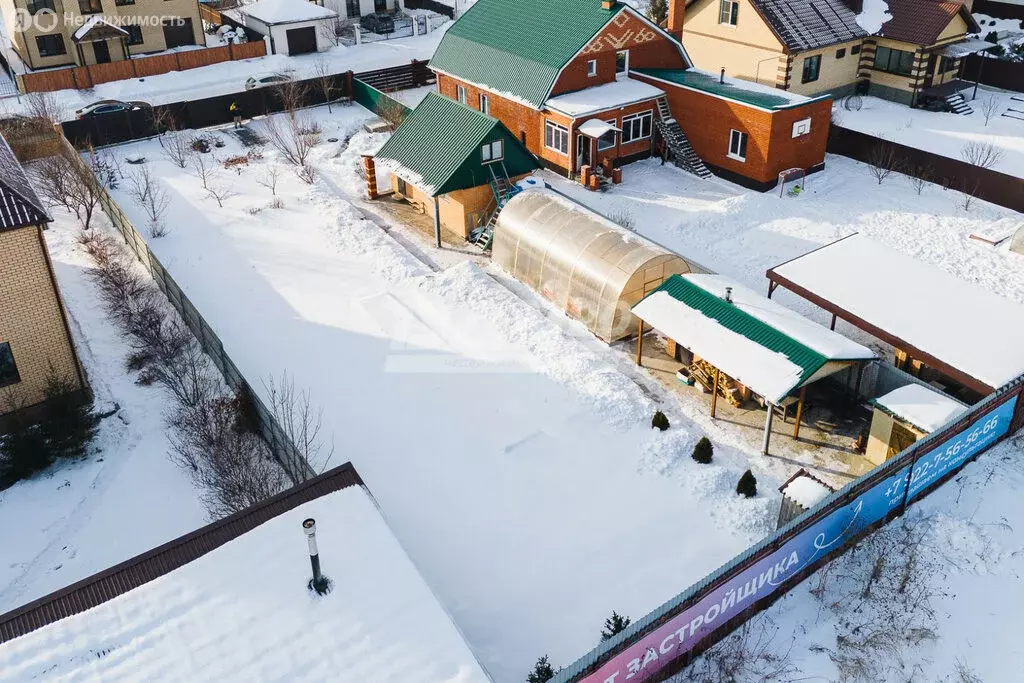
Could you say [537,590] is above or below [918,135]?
below

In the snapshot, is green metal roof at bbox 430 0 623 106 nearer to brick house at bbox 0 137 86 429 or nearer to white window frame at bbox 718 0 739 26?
white window frame at bbox 718 0 739 26

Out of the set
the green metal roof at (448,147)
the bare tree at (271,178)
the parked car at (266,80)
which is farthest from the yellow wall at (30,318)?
the parked car at (266,80)

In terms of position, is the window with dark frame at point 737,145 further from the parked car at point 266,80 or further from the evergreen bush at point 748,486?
the parked car at point 266,80

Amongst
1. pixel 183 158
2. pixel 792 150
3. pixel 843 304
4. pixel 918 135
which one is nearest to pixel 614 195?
pixel 792 150

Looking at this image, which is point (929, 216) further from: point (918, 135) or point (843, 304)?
point (843, 304)

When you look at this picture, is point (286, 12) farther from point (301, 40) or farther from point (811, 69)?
point (811, 69)
